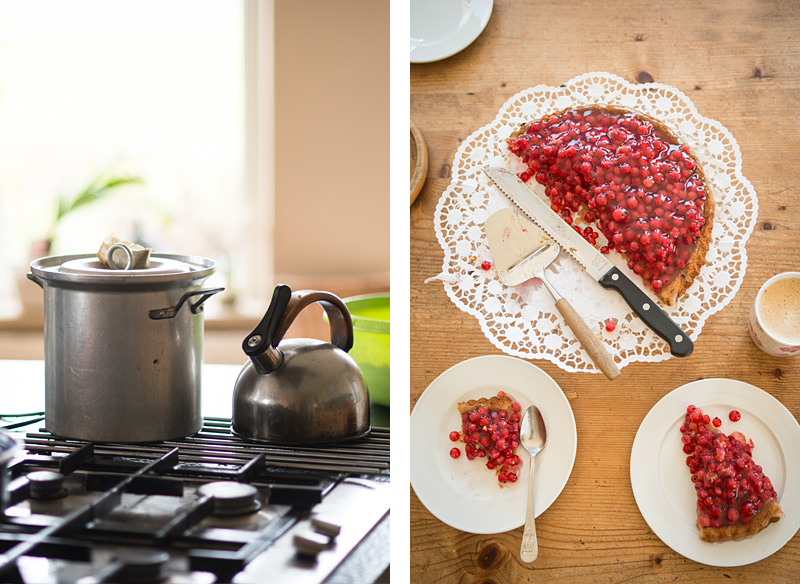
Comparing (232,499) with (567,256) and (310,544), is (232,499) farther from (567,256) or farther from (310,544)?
(567,256)

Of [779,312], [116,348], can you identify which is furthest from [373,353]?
[779,312]

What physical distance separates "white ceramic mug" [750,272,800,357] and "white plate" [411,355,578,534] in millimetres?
265

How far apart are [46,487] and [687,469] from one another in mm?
750

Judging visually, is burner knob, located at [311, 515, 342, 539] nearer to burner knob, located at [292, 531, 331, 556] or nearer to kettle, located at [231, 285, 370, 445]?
burner knob, located at [292, 531, 331, 556]

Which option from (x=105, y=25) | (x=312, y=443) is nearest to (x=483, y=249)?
(x=312, y=443)

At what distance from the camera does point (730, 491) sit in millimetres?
833

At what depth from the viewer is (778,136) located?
0.88 meters

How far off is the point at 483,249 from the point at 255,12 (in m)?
1.51

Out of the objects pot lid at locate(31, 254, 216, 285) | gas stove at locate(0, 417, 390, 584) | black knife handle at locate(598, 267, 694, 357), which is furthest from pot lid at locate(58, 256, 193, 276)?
black knife handle at locate(598, 267, 694, 357)

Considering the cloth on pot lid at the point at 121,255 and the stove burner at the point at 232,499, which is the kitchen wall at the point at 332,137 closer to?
the cloth on pot lid at the point at 121,255

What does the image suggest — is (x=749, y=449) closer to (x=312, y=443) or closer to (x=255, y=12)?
(x=312, y=443)

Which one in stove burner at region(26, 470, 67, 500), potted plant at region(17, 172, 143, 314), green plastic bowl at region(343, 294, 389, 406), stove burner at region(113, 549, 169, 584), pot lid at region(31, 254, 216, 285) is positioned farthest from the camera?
potted plant at region(17, 172, 143, 314)

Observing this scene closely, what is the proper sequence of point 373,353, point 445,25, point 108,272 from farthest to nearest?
point 445,25, point 373,353, point 108,272

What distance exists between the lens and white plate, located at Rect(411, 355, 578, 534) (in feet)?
2.87
